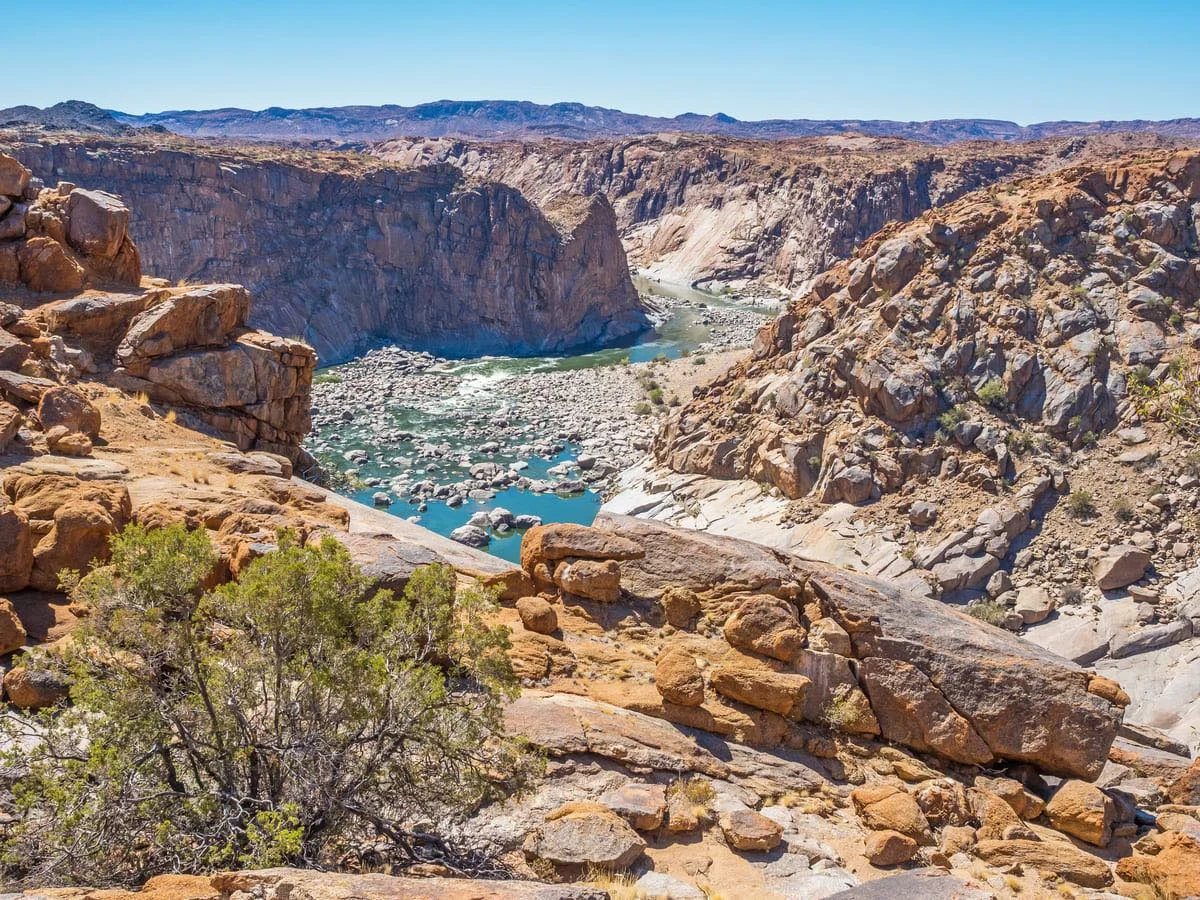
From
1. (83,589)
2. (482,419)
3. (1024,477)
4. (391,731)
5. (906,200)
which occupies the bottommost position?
(482,419)

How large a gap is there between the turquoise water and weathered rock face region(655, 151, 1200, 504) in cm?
642

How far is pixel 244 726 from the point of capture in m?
6.42

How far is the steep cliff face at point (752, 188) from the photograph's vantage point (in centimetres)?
9381

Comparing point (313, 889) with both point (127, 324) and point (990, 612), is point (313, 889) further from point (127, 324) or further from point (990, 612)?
point (990, 612)

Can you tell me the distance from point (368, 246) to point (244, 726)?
68.1 meters

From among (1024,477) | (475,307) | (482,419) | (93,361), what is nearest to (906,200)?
(475,307)

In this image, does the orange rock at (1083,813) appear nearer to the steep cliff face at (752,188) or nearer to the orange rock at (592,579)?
the orange rock at (592,579)

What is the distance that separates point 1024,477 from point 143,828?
1044 inches

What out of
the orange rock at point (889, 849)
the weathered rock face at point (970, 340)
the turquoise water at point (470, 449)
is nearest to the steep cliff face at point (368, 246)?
the turquoise water at point (470, 449)

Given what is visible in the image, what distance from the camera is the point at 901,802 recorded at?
8711 mm

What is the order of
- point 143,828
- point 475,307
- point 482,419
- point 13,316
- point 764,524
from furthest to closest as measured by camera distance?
1. point 475,307
2. point 482,419
3. point 764,524
4. point 13,316
5. point 143,828

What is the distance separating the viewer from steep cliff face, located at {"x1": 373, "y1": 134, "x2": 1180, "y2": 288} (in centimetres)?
9381

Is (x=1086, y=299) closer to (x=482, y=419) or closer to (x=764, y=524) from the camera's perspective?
(x=764, y=524)

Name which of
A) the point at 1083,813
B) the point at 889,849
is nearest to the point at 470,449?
the point at 1083,813
